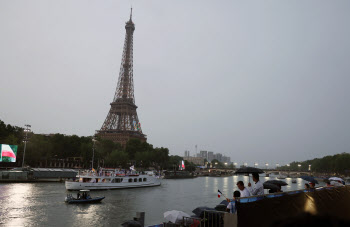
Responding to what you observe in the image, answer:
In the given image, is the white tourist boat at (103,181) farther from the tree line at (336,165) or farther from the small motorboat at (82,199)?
the tree line at (336,165)

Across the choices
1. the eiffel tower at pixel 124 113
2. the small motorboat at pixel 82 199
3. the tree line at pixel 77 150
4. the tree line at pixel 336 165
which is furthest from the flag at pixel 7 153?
the tree line at pixel 336 165

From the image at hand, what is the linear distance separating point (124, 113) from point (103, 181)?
97591 mm

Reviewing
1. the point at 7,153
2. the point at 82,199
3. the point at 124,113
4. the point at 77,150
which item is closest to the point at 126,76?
the point at 124,113

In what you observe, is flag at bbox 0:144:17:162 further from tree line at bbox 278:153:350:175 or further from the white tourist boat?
tree line at bbox 278:153:350:175

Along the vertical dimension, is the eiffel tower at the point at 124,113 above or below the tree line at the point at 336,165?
above

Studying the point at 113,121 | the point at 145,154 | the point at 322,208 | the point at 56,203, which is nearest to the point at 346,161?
the point at 145,154

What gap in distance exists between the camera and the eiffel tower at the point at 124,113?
153 meters

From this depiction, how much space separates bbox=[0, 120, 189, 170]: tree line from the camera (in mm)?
87375

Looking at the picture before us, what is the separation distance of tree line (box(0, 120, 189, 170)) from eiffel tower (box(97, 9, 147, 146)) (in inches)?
444

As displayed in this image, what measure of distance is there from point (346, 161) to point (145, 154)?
332 feet

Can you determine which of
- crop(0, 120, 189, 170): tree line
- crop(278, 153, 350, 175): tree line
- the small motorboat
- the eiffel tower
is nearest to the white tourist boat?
the small motorboat

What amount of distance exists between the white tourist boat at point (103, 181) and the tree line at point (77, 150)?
52.5 feet

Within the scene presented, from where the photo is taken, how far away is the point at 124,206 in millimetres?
40594

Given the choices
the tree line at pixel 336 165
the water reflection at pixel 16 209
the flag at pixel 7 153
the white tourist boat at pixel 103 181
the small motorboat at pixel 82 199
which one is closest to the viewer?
the water reflection at pixel 16 209
